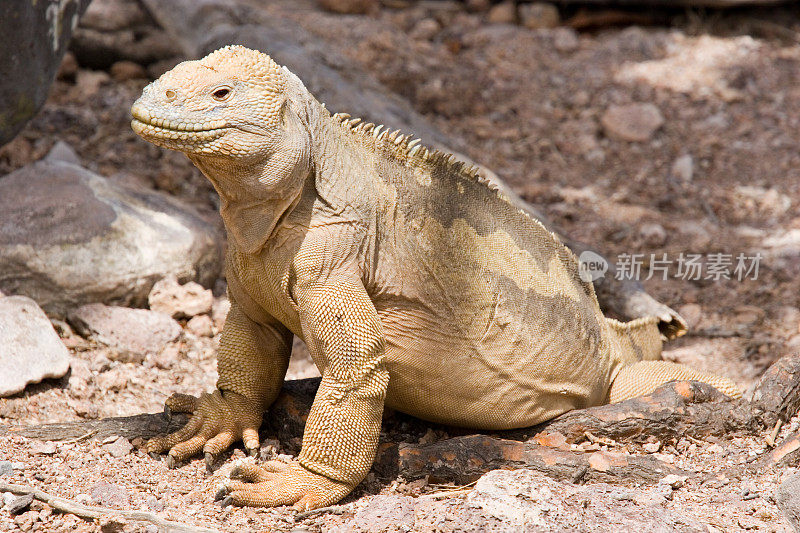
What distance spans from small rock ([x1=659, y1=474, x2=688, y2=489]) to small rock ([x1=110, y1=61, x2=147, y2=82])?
7.90 m

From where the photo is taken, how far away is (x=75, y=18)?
22.6ft

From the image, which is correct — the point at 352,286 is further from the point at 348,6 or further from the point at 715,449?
the point at 348,6

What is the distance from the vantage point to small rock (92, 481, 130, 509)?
3975mm

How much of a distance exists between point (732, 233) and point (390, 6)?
5.72 m

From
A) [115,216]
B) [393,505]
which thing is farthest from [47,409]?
[393,505]

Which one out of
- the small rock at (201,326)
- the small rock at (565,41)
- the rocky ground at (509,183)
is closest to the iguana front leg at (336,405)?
the rocky ground at (509,183)

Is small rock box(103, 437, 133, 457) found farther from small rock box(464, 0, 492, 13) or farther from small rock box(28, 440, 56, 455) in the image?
small rock box(464, 0, 492, 13)

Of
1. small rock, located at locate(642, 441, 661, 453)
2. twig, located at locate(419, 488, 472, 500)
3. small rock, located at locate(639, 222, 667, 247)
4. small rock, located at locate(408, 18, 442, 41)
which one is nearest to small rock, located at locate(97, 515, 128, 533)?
twig, located at locate(419, 488, 472, 500)

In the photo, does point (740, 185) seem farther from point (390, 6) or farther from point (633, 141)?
point (390, 6)

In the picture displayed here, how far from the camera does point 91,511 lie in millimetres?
3801

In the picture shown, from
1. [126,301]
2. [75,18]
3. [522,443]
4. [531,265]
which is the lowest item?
[126,301]

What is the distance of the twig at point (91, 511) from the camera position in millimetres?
3752

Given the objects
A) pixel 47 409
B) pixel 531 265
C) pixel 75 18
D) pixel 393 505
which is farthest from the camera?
pixel 75 18

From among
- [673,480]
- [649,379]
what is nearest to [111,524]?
[673,480]
